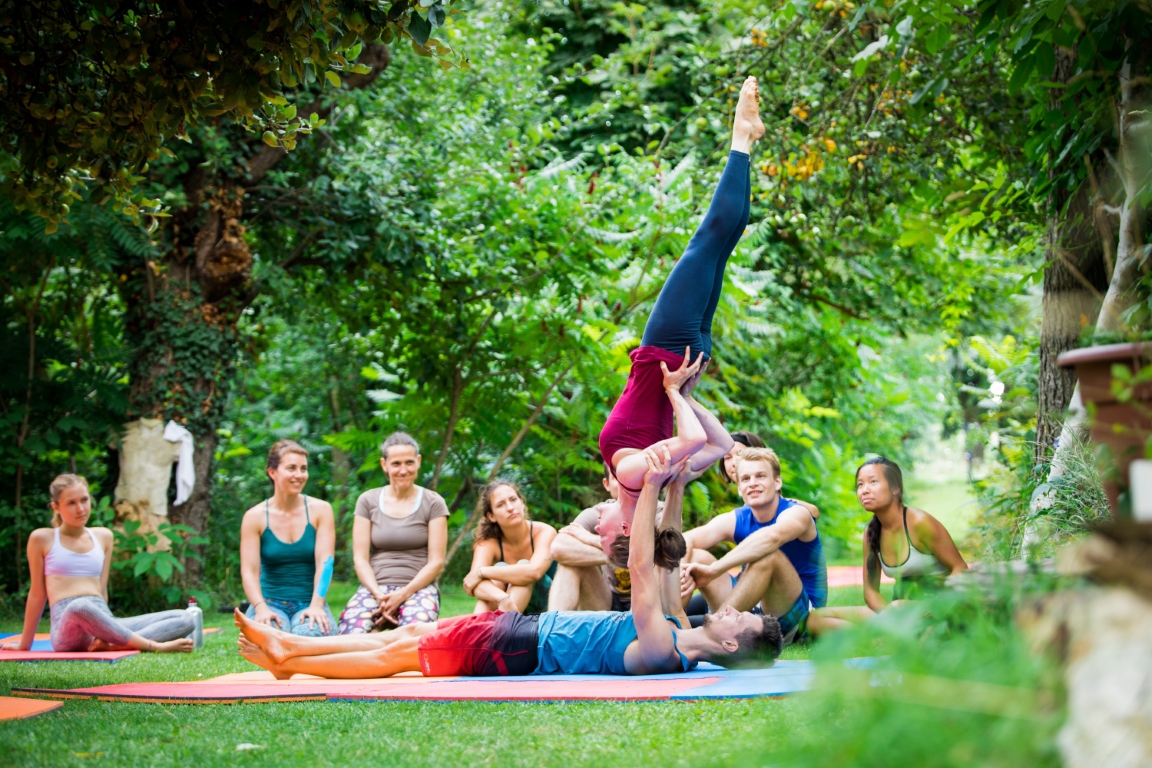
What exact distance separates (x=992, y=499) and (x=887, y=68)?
323 centimetres

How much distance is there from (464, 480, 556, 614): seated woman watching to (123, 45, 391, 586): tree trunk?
4.13 m

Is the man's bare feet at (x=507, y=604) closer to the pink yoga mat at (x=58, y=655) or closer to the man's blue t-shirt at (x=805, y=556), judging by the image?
the man's blue t-shirt at (x=805, y=556)

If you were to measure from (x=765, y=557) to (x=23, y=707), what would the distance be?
3.27 meters

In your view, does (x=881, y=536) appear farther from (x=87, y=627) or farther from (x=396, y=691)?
(x=87, y=627)

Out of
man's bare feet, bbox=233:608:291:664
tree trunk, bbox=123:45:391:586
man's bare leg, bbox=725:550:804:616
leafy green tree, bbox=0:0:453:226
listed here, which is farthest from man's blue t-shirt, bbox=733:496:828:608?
tree trunk, bbox=123:45:391:586

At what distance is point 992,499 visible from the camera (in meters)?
5.38

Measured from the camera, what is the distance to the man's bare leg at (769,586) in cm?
488

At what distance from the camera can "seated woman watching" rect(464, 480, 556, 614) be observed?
17.0 ft

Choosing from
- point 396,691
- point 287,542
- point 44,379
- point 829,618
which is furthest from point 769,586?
point 44,379

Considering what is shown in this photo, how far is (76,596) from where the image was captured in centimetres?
566

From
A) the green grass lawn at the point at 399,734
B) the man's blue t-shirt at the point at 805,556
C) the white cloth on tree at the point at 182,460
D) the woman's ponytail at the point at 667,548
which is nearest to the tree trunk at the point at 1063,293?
the man's blue t-shirt at the point at 805,556

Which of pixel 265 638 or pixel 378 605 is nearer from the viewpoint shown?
pixel 265 638

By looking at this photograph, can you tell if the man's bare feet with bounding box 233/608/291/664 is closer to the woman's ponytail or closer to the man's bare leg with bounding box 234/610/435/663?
the man's bare leg with bounding box 234/610/435/663

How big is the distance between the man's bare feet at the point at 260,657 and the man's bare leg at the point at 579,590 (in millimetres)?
1289
